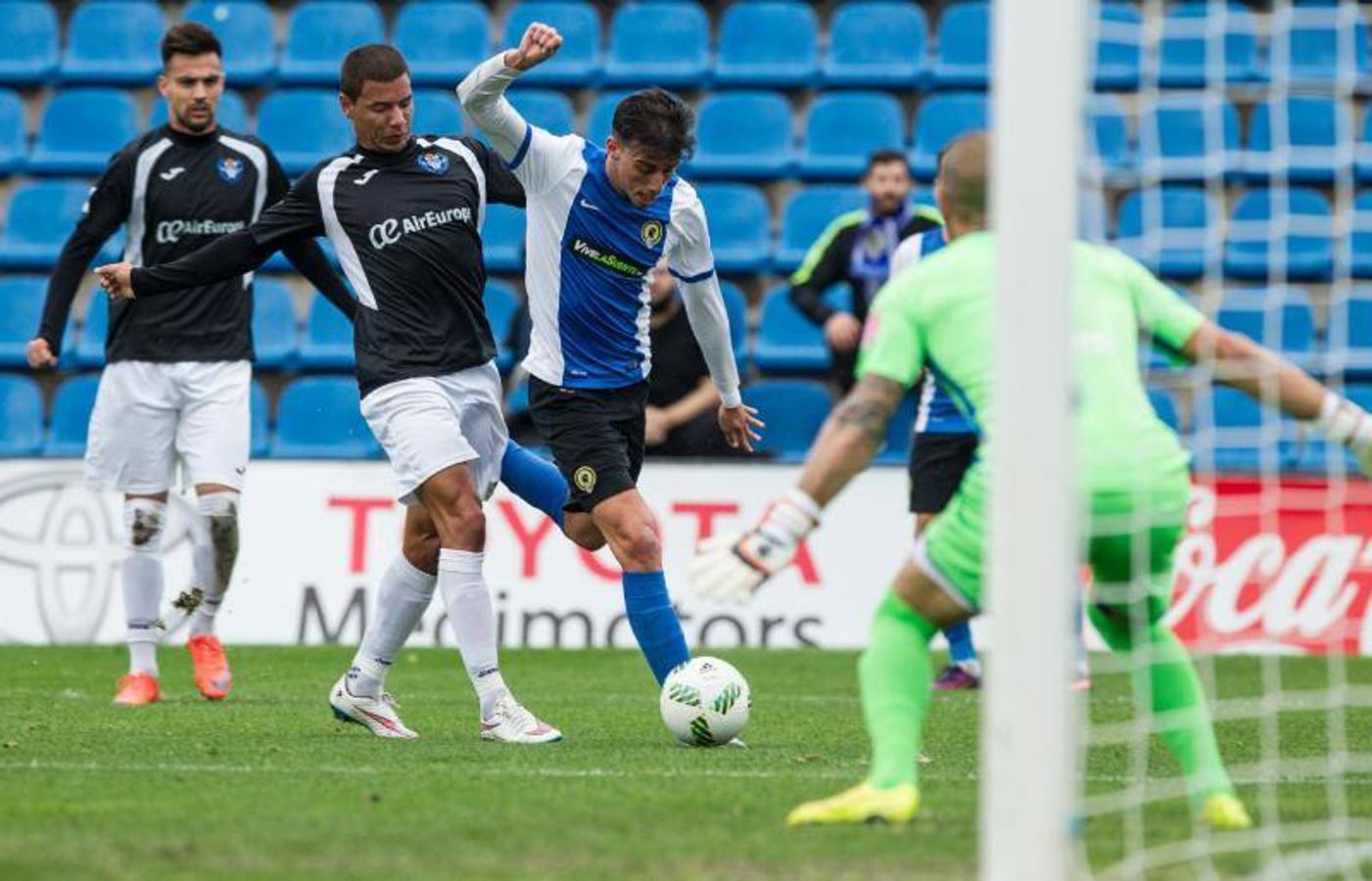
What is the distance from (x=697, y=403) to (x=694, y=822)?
7833mm

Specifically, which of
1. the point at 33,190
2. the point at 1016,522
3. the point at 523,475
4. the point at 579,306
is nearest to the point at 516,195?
the point at 579,306

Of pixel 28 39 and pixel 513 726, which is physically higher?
pixel 28 39

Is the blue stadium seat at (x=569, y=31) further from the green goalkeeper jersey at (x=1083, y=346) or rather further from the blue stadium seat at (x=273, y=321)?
the green goalkeeper jersey at (x=1083, y=346)

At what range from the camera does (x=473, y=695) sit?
9938 millimetres

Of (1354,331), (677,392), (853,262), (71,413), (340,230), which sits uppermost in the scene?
(340,230)

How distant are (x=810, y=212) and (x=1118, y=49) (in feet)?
8.58

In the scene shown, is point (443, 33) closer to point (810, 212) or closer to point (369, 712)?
point (810, 212)

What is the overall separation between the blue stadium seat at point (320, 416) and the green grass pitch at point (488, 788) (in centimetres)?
391

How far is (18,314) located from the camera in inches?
586

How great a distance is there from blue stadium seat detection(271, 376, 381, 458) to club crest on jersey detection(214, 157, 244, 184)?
4.51 m

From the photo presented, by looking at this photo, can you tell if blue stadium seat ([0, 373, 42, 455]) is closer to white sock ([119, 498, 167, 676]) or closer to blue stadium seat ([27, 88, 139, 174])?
blue stadium seat ([27, 88, 139, 174])

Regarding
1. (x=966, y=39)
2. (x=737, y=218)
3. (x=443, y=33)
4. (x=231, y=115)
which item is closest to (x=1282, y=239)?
(x=966, y=39)

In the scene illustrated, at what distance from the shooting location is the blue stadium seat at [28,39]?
16.2m

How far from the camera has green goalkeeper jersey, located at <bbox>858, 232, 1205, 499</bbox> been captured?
5270 millimetres
